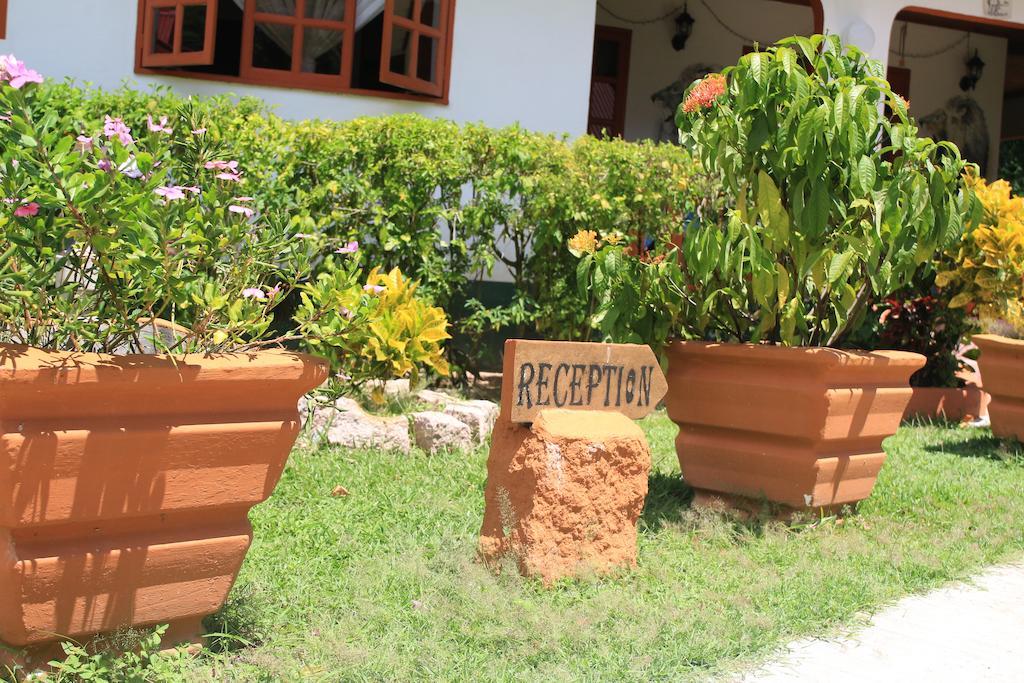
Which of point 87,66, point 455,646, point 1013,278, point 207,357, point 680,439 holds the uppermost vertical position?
point 87,66

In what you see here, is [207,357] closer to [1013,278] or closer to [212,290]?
[212,290]

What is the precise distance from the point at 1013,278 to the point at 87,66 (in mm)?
6671

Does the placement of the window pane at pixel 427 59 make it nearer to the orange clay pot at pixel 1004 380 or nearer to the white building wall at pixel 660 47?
the orange clay pot at pixel 1004 380

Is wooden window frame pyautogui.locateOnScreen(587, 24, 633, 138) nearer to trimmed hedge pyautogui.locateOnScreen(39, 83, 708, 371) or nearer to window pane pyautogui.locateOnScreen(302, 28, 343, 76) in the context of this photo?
window pane pyautogui.locateOnScreen(302, 28, 343, 76)

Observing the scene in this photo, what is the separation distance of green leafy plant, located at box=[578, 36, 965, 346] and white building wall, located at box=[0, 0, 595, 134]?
435 centimetres

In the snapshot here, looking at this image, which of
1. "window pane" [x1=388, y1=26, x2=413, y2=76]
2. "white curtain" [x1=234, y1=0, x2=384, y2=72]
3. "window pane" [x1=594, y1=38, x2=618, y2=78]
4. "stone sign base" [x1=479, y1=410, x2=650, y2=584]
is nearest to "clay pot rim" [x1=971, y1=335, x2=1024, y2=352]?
"stone sign base" [x1=479, y1=410, x2=650, y2=584]

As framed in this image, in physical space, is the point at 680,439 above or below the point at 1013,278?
below

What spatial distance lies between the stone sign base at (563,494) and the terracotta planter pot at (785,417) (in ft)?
3.04

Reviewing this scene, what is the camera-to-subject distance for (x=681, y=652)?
3.12 metres

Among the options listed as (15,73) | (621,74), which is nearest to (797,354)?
(15,73)

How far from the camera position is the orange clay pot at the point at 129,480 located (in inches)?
97.3

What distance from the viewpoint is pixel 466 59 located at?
9094 mm

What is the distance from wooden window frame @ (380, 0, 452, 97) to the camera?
8.46 m

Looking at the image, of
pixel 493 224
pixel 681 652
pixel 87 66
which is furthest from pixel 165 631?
pixel 87 66
